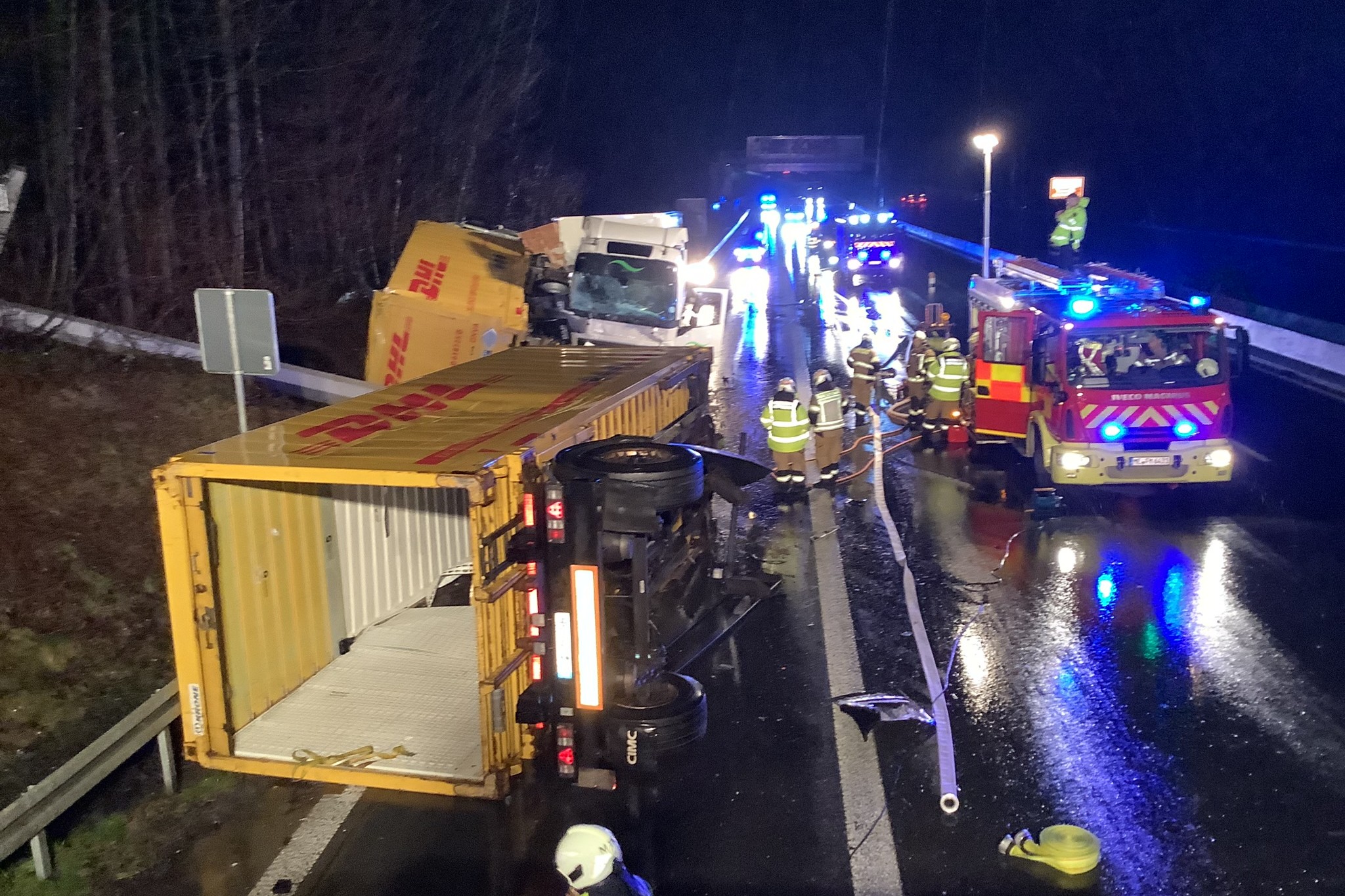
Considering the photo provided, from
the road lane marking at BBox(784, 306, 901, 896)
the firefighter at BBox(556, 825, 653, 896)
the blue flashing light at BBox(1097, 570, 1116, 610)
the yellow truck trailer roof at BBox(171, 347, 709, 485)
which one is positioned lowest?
the blue flashing light at BBox(1097, 570, 1116, 610)

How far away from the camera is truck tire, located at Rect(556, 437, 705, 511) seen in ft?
17.1

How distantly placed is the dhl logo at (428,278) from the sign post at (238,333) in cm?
715

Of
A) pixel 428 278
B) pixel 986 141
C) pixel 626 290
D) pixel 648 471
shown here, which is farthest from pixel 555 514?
pixel 986 141

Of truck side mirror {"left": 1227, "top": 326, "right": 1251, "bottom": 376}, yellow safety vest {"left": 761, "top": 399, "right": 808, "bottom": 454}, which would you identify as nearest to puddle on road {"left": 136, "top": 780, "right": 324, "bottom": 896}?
yellow safety vest {"left": 761, "top": 399, "right": 808, "bottom": 454}

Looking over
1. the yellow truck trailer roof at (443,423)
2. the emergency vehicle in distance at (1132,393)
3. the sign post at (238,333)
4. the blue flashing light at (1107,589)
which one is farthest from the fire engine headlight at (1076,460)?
the sign post at (238,333)

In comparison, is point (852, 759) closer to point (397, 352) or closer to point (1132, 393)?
point (1132, 393)

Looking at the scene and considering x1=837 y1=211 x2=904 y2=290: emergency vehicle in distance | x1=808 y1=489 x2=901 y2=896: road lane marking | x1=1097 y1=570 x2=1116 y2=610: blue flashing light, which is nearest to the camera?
x1=808 y1=489 x2=901 y2=896: road lane marking

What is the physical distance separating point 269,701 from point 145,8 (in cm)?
1152

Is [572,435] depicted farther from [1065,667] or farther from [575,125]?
[575,125]

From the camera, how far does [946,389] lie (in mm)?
14102

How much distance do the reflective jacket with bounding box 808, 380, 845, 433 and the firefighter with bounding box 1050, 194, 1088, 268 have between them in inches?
309

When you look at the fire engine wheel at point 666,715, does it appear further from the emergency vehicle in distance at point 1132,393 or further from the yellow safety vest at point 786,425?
the emergency vehicle in distance at point 1132,393

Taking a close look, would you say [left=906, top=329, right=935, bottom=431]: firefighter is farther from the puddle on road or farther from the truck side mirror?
the puddle on road

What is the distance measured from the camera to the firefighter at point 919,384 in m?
14.8
